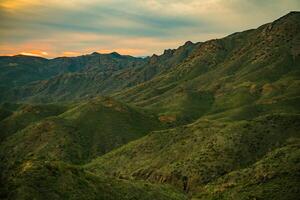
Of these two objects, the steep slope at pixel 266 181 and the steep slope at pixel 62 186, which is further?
the steep slope at pixel 266 181

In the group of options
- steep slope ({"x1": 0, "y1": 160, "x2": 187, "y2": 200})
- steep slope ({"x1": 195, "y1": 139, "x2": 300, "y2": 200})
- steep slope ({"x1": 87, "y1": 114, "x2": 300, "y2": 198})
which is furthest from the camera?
steep slope ({"x1": 87, "y1": 114, "x2": 300, "y2": 198})

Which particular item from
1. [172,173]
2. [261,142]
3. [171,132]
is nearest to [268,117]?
[261,142]

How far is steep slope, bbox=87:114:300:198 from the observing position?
393 ft

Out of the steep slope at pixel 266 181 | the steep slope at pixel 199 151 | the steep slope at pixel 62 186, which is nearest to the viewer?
the steep slope at pixel 62 186

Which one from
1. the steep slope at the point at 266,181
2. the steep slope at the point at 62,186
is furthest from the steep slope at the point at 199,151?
the steep slope at the point at 62,186

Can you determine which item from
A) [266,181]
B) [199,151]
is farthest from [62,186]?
[199,151]

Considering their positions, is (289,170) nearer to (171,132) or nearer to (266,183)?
(266,183)

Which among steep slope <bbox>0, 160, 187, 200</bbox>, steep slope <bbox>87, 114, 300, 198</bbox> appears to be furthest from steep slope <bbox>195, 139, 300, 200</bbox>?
steep slope <bbox>0, 160, 187, 200</bbox>

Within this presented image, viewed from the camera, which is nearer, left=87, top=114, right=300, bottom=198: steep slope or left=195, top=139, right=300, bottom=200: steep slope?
left=195, top=139, right=300, bottom=200: steep slope

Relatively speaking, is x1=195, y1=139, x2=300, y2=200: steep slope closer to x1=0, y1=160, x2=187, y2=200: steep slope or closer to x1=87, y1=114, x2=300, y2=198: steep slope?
x1=87, y1=114, x2=300, y2=198: steep slope

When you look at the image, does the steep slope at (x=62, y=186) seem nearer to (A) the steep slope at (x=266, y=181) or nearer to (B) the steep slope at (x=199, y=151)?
(A) the steep slope at (x=266, y=181)

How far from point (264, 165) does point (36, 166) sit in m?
55.4

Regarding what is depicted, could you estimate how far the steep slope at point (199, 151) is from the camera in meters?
120

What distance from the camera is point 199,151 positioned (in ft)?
431
